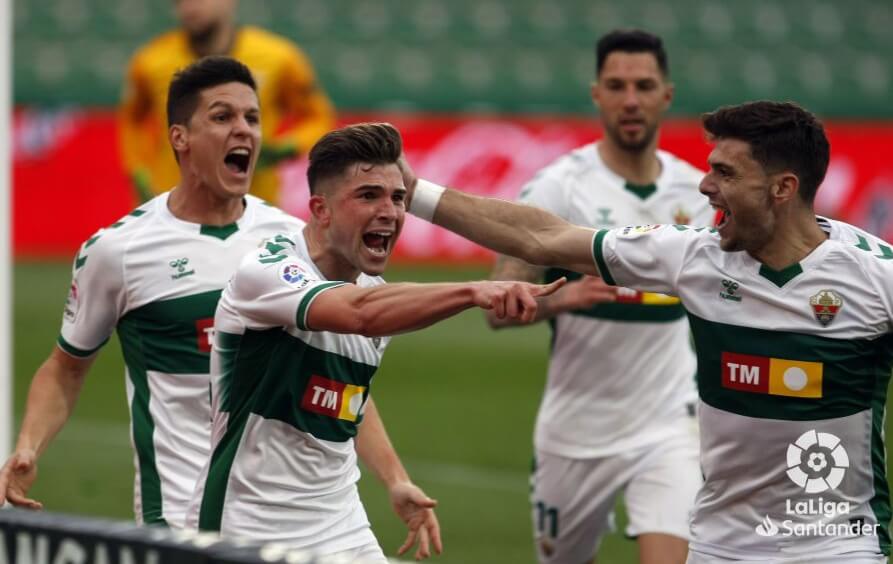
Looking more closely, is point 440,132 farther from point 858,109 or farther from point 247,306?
point 247,306

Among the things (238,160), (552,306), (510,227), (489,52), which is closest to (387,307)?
(510,227)

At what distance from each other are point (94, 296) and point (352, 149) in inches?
60.7

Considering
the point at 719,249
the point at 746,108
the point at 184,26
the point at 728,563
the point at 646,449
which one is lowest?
the point at 728,563

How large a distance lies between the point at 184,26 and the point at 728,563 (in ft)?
17.7

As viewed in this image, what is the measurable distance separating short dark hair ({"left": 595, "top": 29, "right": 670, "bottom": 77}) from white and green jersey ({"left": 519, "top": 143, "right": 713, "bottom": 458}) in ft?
1.80

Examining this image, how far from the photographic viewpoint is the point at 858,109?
25.1m

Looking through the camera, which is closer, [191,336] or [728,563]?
[728,563]

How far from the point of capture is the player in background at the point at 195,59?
31.0 ft

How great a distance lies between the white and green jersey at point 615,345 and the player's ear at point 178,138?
1.92 metres

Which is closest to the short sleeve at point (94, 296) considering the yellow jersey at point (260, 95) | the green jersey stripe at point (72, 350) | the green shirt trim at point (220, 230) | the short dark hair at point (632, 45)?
the green jersey stripe at point (72, 350)

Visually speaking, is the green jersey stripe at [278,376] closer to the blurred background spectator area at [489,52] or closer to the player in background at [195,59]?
the player in background at [195,59]

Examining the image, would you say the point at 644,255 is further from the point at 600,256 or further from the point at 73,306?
the point at 73,306

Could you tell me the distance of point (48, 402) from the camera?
6180 mm

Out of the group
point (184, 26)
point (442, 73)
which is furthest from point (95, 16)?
point (184, 26)
